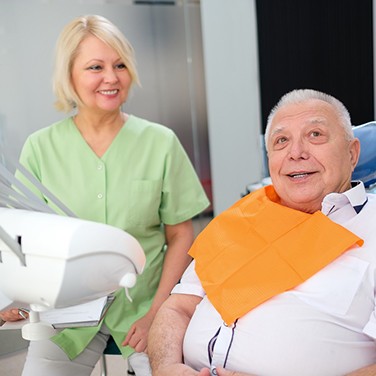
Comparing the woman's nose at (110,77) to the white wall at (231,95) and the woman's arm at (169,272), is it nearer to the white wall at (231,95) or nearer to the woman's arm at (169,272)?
the woman's arm at (169,272)

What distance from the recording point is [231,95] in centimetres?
411

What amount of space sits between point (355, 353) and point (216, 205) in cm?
296

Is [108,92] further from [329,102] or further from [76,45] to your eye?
[329,102]

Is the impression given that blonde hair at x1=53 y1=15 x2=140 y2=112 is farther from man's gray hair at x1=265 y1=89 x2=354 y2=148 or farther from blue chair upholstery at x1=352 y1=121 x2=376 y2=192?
blue chair upholstery at x1=352 y1=121 x2=376 y2=192

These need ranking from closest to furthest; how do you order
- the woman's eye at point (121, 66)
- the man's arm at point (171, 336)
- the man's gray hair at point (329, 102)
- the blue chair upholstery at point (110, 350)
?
the man's arm at point (171, 336) < the man's gray hair at point (329, 102) < the blue chair upholstery at point (110, 350) < the woman's eye at point (121, 66)

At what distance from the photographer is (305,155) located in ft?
5.03

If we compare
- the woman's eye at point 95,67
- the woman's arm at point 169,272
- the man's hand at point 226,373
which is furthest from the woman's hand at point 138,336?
the woman's eye at point 95,67

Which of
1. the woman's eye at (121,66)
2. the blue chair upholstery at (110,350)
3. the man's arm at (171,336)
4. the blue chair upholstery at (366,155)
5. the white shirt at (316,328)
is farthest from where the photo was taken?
the woman's eye at (121,66)

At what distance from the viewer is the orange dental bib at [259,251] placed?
1.39m

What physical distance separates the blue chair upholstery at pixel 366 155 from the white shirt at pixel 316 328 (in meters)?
0.30

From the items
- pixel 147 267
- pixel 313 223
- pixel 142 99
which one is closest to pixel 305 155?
pixel 313 223

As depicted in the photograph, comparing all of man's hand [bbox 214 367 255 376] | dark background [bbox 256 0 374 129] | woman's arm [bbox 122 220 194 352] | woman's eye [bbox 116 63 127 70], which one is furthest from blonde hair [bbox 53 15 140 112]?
dark background [bbox 256 0 374 129]

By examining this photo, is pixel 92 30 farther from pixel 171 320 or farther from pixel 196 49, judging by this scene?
pixel 196 49

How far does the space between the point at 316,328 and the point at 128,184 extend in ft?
2.60
